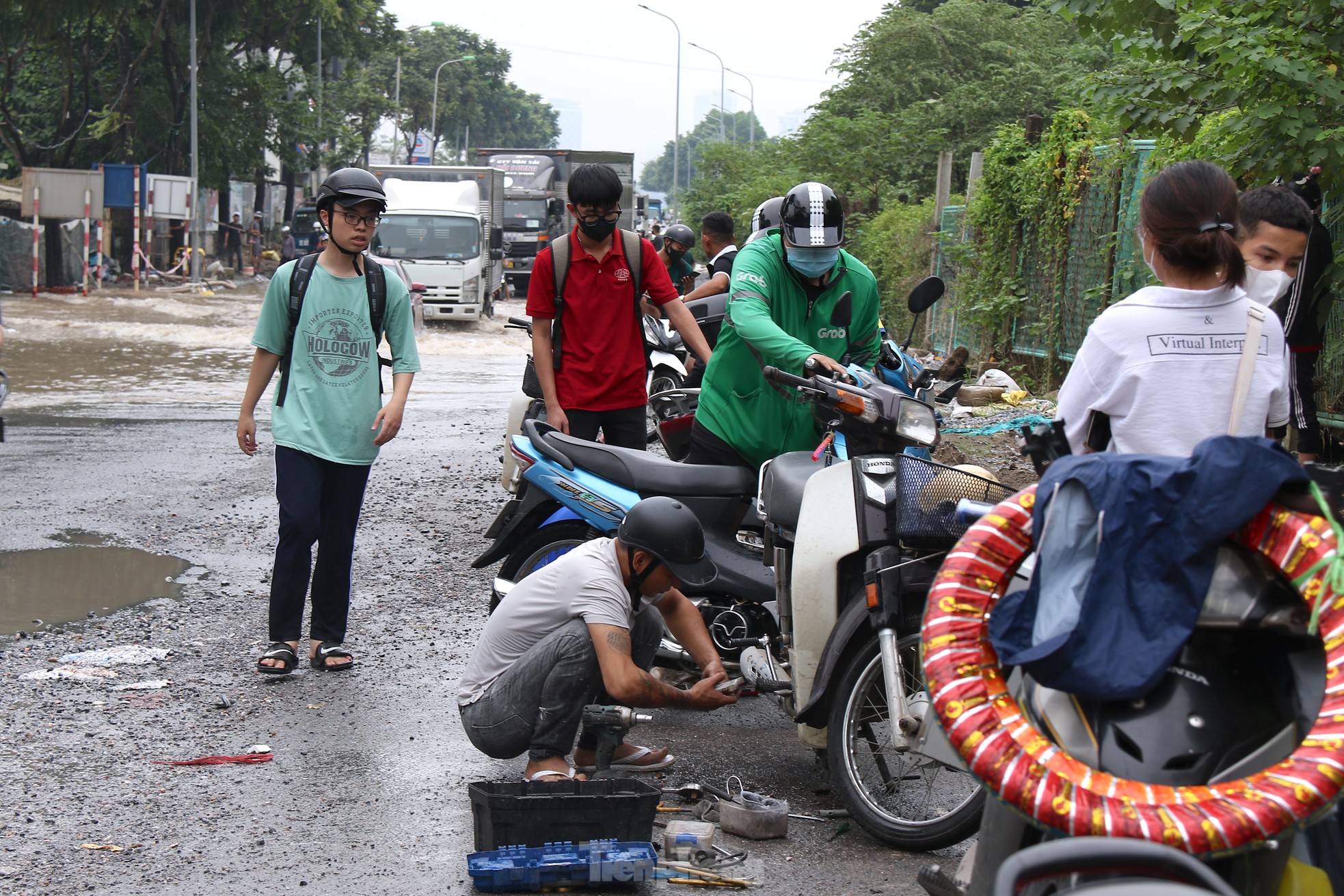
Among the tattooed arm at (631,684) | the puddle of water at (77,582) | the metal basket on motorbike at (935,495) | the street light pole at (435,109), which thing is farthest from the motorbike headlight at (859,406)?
the street light pole at (435,109)

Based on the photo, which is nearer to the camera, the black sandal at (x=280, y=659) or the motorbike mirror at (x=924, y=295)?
the motorbike mirror at (x=924, y=295)

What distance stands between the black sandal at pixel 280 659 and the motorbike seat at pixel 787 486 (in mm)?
2158

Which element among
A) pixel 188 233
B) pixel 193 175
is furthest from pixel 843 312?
pixel 188 233

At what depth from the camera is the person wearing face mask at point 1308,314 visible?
6.55 meters

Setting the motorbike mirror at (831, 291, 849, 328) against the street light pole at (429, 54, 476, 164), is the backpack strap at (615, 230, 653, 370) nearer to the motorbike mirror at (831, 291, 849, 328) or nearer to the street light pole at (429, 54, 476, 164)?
the motorbike mirror at (831, 291, 849, 328)

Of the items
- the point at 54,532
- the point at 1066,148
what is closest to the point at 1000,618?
the point at 54,532

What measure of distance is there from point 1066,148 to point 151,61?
30.7 meters

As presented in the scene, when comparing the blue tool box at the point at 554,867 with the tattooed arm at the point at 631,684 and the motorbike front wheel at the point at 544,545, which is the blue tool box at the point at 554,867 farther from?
the motorbike front wheel at the point at 544,545

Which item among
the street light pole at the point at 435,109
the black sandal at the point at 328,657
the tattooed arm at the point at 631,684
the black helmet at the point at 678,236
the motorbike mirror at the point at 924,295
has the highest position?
the street light pole at the point at 435,109

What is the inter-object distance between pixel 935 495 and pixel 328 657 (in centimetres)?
295

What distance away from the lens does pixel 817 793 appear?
177 inches

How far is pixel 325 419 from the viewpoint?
5.59 meters

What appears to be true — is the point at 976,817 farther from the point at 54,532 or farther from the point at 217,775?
the point at 54,532

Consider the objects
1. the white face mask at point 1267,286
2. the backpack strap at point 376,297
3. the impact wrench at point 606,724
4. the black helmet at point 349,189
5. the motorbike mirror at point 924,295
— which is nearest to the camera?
the impact wrench at point 606,724
